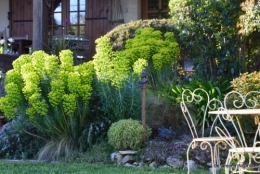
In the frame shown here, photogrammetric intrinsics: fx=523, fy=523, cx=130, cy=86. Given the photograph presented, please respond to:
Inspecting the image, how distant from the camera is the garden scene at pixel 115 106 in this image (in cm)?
692

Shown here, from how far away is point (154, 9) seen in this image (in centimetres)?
1328

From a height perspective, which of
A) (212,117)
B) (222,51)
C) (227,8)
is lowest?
(212,117)

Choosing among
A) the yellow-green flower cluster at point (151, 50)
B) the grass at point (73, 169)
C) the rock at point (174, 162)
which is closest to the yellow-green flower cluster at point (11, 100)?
the grass at point (73, 169)

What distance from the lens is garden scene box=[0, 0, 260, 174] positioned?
22.7 ft

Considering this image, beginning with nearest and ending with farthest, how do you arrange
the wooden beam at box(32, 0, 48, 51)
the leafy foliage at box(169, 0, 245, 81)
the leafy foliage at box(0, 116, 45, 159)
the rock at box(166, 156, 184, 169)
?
the rock at box(166, 156, 184, 169) → the leafy foliage at box(0, 116, 45, 159) → the leafy foliage at box(169, 0, 245, 81) → the wooden beam at box(32, 0, 48, 51)

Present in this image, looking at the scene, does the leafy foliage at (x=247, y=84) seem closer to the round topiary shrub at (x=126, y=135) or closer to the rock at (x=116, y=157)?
the round topiary shrub at (x=126, y=135)

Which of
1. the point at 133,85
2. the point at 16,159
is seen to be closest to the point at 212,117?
the point at 133,85

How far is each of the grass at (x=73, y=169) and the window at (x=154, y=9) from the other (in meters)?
6.94

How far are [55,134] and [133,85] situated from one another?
1.39 meters

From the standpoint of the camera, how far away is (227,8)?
842cm

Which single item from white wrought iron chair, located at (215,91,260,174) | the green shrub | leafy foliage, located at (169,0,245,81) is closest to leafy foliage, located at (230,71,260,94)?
the green shrub

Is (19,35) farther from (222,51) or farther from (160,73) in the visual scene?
(222,51)

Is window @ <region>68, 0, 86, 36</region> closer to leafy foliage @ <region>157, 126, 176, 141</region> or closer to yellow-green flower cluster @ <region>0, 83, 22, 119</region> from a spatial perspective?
yellow-green flower cluster @ <region>0, 83, 22, 119</region>

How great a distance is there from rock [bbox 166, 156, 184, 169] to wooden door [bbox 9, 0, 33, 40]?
8.46 meters
